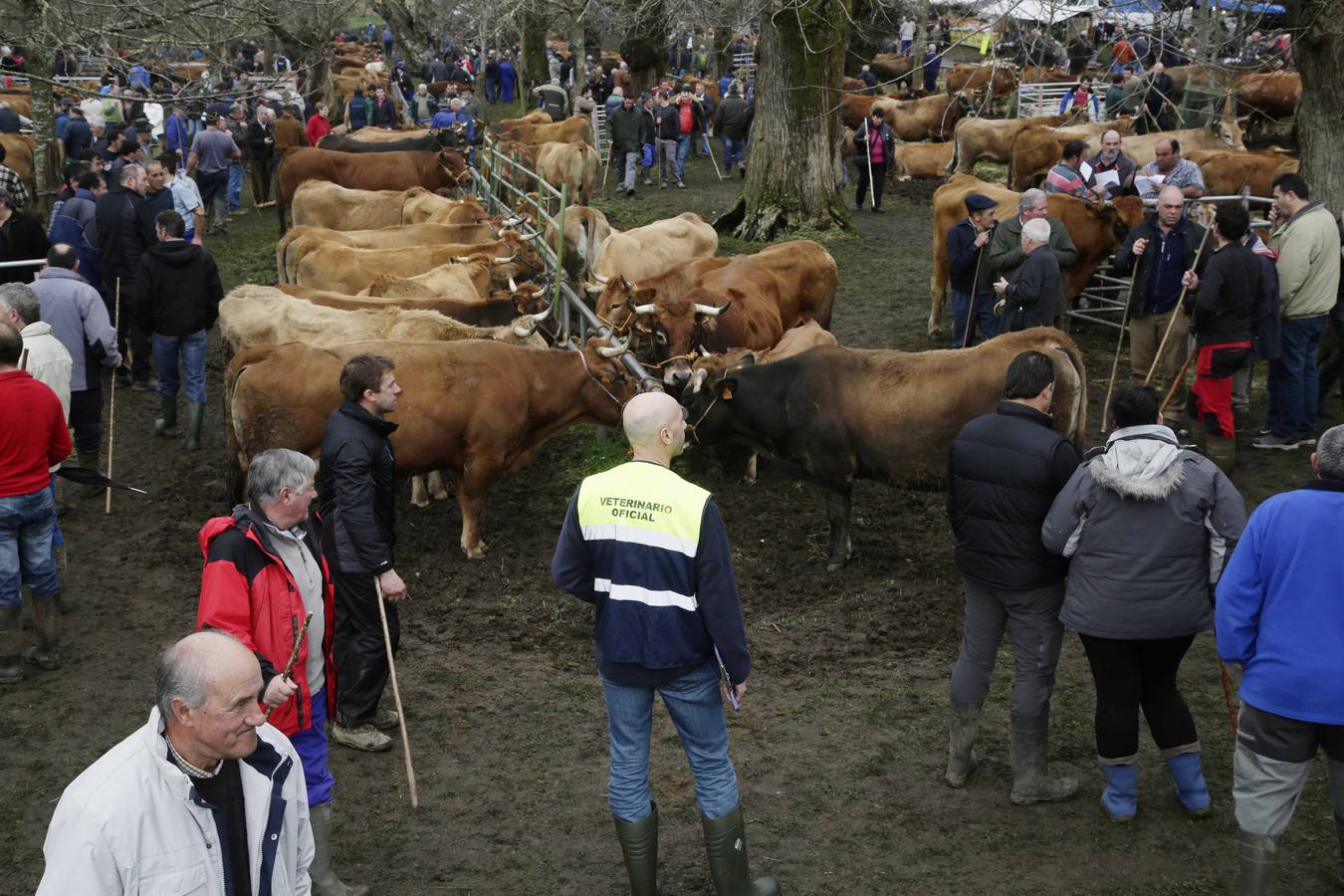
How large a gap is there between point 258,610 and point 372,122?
26479 mm

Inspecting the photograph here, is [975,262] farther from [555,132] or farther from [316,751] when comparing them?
[555,132]

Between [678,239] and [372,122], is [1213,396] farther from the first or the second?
[372,122]

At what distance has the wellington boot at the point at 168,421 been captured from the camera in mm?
10758

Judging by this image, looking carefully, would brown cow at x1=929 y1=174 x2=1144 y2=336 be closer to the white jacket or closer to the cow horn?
the cow horn

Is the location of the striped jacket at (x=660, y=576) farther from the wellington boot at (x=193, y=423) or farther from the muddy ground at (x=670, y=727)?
the wellington boot at (x=193, y=423)

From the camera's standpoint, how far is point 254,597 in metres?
4.16

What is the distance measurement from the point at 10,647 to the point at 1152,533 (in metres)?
6.18

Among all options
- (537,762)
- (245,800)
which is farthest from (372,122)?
(245,800)

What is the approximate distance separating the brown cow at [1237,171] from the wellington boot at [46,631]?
45.1 feet

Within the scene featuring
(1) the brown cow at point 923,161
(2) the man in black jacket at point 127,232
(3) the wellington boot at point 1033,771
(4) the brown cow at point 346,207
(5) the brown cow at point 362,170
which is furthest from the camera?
(1) the brown cow at point 923,161

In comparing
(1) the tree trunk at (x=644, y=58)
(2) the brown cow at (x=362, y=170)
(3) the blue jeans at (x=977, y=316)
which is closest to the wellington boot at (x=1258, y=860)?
(3) the blue jeans at (x=977, y=316)

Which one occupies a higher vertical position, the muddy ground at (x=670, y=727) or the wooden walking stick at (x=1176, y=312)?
the wooden walking stick at (x=1176, y=312)

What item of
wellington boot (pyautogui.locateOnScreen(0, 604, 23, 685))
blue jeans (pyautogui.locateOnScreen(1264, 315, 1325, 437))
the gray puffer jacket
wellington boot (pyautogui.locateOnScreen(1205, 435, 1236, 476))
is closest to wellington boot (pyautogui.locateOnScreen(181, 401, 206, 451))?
wellington boot (pyautogui.locateOnScreen(0, 604, 23, 685))

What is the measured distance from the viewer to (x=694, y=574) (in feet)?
14.2
